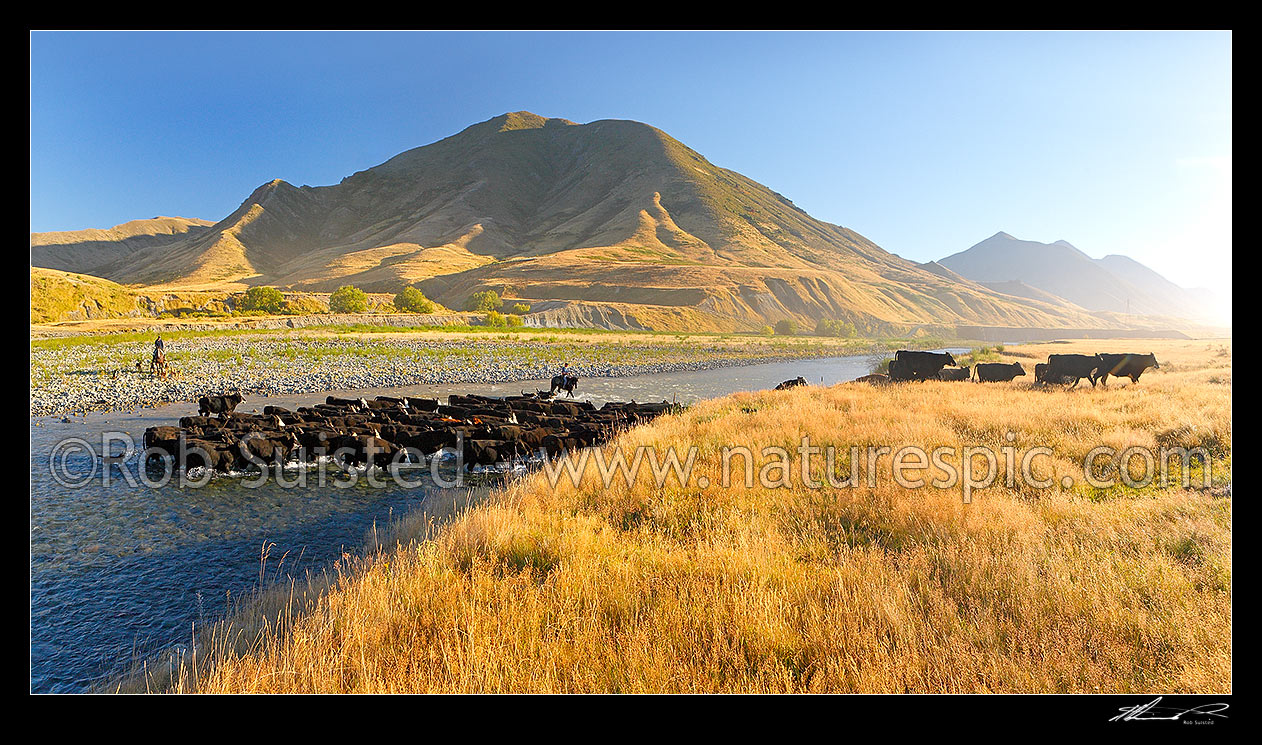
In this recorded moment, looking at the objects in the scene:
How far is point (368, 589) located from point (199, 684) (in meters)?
1.37

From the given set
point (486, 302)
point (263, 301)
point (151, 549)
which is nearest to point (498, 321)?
point (486, 302)

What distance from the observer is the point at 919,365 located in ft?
79.4

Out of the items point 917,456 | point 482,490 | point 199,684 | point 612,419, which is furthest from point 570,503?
point 612,419

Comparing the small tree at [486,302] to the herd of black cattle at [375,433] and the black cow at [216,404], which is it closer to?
the herd of black cattle at [375,433]

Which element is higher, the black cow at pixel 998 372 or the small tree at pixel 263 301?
the small tree at pixel 263 301

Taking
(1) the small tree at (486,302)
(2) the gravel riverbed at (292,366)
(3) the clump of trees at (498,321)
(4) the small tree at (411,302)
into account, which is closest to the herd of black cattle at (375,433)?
(2) the gravel riverbed at (292,366)

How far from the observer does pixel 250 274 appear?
189 metres

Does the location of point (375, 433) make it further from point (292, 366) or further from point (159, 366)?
point (292, 366)

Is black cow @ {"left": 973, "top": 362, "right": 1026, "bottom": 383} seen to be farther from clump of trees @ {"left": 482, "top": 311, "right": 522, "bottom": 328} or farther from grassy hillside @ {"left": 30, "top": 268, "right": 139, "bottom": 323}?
grassy hillside @ {"left": 30, "top": 268, "right": 139, "bottom": 323}

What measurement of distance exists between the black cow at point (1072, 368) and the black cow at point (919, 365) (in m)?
4.21

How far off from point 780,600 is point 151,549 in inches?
332

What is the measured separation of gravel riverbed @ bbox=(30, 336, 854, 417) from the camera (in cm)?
2008
